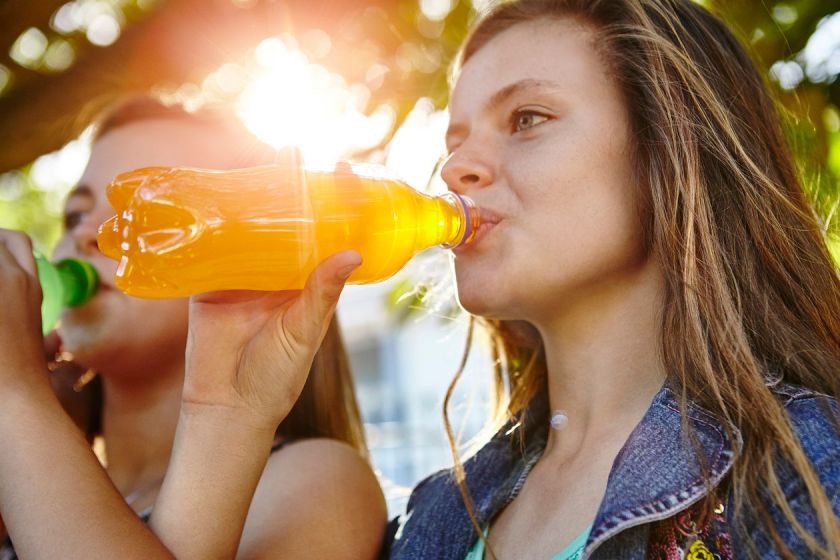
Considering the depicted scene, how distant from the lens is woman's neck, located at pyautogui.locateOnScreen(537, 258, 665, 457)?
5.76 ft

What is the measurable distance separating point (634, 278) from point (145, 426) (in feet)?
4.47

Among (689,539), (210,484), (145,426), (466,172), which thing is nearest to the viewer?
(689,539)

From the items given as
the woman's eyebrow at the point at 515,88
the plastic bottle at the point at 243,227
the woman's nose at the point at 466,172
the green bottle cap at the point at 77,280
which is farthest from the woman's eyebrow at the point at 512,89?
the green bottle cap at the point at 77,280

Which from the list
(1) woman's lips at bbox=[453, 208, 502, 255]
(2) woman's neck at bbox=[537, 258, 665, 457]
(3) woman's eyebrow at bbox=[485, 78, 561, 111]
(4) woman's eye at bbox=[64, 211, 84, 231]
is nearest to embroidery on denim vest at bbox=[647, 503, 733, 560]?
(2) woman's neck at bbox=[537, 258, 665, 457]

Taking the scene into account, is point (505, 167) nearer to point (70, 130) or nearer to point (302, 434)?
point (302, 434)

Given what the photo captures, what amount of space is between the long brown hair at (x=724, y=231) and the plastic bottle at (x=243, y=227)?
60 centimetres

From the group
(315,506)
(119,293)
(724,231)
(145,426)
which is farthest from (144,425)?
(724,231)

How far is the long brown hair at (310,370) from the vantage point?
89.0 inches

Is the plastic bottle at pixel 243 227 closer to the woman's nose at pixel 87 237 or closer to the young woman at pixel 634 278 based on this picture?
the young woman at pixel 634 278

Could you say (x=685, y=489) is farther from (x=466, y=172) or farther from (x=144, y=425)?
(x=144, y=425)

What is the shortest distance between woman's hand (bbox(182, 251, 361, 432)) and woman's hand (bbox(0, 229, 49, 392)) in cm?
38

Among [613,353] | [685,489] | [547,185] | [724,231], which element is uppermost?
[547,185]

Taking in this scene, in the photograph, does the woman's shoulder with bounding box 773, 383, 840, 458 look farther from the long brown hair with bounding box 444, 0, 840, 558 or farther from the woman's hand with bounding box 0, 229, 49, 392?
the woman's hand with bounding box 0, 229, 49, 392

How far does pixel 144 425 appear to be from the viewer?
2236 millimetres
